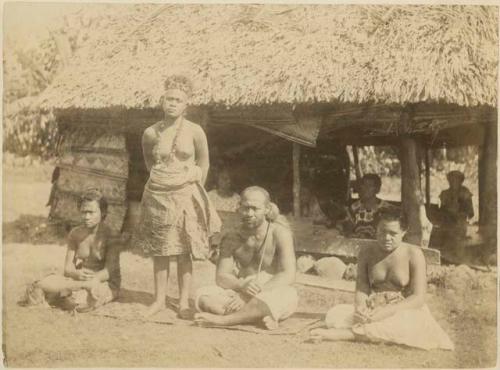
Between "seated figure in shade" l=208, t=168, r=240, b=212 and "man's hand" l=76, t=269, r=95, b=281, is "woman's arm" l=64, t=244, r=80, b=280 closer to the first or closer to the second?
"man's hand" l=76, t=269, r=95, b=281

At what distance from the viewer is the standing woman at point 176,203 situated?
488cm

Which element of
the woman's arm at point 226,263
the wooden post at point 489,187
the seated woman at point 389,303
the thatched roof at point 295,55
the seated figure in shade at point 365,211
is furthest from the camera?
the seated figure in shade at point 365,211

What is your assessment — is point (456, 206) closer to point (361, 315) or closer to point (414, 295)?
point (414, 295)

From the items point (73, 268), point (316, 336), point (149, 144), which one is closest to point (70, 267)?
point (73, 268)

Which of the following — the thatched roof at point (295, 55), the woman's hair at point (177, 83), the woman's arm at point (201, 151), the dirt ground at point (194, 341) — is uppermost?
the thatched roof at point (295, 55)

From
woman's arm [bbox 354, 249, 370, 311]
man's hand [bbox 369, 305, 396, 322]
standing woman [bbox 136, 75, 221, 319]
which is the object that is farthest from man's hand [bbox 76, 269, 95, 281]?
man's hand [bbox 369, 305, 396, 322]

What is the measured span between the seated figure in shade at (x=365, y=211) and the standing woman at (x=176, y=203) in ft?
5.30

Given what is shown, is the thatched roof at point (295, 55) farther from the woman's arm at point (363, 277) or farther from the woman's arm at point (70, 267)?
the woman's arm at point (70, 267)

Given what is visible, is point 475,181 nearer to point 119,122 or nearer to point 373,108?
point 373,108

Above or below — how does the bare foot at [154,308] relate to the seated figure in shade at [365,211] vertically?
below

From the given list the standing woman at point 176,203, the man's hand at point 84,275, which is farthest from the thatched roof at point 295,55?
the man's hand at point 84,275

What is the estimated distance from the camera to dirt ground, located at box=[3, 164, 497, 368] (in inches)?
173

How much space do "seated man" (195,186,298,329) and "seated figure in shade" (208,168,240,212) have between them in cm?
154

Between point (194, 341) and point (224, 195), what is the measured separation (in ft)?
7.12
